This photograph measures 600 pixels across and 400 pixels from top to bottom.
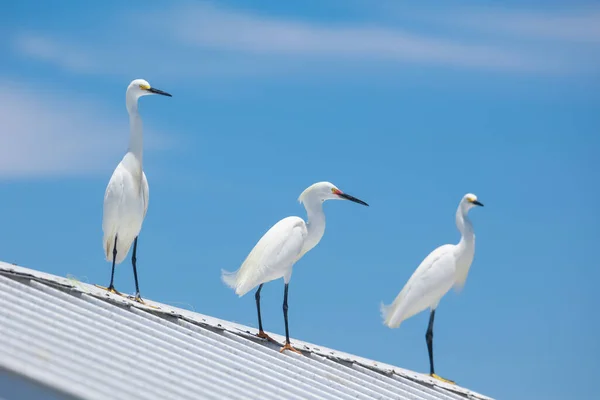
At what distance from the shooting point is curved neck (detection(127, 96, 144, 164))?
1545 cm

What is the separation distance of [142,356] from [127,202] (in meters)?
5.67

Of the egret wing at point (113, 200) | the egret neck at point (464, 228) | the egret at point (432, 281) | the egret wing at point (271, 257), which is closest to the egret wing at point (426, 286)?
the egret at point (432, 281)

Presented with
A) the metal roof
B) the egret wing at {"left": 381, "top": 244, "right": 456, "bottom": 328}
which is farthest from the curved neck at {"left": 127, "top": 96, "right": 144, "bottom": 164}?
the egret wing at {"left": 381, "top": 244, "right": 456, "bottom": 328}

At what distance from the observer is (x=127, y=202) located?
1495 cm

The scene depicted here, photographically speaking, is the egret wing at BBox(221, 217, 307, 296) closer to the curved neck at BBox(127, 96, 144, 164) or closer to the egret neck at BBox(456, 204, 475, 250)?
the curved neck at BBox(127, 96, 144, 164)

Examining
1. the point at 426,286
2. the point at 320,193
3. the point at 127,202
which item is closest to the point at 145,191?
the point at 127,202

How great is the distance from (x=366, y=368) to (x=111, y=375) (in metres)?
6.13

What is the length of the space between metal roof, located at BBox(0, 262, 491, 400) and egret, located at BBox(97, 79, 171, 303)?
267 cm

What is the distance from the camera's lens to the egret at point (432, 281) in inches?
715

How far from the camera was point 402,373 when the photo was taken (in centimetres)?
1527

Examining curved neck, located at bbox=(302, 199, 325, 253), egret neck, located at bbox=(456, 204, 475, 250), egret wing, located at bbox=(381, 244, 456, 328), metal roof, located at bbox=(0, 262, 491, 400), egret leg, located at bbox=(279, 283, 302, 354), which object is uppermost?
egret neck, located at bbox=(456, 204, 475, 250)

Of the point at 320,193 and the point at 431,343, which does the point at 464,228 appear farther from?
the point at 320,193

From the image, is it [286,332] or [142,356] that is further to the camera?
[286,332]

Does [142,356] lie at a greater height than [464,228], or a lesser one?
lesser
